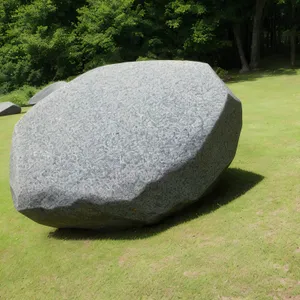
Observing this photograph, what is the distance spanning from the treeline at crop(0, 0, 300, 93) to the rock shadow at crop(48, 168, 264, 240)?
16.3m

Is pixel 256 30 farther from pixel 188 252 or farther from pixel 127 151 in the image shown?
pixel 188 252

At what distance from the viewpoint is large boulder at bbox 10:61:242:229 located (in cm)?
419

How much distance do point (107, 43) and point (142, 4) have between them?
511 cm

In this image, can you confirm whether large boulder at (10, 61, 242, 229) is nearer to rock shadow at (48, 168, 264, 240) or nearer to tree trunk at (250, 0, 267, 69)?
rock shadow at (48, 168, 264, 240)

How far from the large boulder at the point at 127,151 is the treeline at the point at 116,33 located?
16346 mm

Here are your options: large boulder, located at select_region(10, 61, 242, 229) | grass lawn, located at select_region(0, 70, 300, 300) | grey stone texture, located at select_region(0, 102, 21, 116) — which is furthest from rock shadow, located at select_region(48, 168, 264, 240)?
grey stone texture, located at select_region(0, 102, 21, 116)

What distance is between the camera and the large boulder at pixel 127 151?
4.19 m

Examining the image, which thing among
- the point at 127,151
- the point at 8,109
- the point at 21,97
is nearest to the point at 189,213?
the point at 127,151

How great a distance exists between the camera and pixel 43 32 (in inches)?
890

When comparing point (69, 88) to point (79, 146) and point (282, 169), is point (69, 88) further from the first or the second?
point (282, 169)

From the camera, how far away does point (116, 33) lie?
20.5 metres

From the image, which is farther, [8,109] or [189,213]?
[8,109]

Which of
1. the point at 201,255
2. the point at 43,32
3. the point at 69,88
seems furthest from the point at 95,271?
the point at 43,32

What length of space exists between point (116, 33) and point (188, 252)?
59.4 feet
